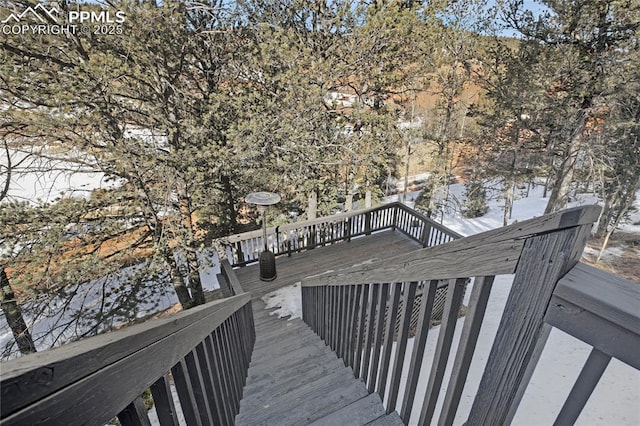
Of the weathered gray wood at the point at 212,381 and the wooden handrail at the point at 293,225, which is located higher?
the weathered gray wood at the point at 212,381

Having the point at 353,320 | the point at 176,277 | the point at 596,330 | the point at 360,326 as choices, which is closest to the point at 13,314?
the point at 176,277

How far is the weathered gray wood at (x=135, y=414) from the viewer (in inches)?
23.5

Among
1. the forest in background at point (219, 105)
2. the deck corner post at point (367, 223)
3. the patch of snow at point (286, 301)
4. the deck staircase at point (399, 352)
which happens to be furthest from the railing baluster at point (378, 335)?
the deck corner post at point (367, 223)

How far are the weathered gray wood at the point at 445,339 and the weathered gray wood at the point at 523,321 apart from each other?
17 centimetres

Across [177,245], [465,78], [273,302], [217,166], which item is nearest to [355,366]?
[273,302]

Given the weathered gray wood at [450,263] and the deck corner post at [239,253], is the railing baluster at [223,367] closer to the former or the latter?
the weathered gray wood at [450,263]

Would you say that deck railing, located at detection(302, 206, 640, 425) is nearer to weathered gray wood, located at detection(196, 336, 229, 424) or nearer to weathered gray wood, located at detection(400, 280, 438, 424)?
weathered gray wood, located at detection(400, 280, 438, 424)

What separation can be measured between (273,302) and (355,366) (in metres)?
3.53

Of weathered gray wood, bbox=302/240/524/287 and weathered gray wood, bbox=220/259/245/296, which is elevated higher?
weathered gray wood, bbox=302/240/524/287

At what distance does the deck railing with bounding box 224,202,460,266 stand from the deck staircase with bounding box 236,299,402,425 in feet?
9.93

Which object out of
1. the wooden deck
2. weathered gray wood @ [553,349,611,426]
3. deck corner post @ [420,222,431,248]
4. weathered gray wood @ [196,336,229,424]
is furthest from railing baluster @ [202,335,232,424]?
deck corner post @ [420,222,431,248]

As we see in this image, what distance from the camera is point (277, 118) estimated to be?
571 cm

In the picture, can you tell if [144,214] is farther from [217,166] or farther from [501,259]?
[501,259]

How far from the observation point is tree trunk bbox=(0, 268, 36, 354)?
4.57 meters
